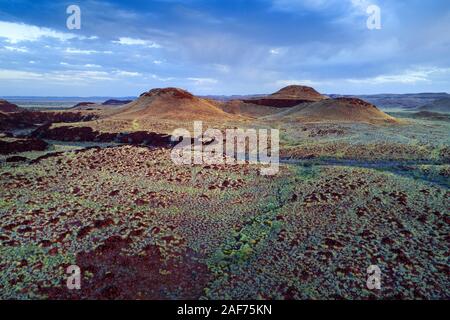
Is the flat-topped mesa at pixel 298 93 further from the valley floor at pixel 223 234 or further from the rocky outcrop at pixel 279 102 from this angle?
the valley floor at pixel 223 234

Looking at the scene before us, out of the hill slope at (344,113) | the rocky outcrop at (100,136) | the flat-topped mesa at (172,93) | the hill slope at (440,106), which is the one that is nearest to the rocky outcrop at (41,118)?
the flat-topped mesa at (172,93)

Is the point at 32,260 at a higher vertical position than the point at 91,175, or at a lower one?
lower

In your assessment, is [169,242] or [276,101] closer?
[169,242]

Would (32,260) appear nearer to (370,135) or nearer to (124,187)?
(124,187)

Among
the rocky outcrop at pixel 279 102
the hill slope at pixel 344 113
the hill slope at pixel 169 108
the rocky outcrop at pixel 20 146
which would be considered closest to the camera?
the rocky outcrop at pixel 20 146

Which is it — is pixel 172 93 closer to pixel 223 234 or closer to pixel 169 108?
pixel 169 108

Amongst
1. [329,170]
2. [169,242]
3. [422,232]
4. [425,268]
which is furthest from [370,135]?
[169,242]

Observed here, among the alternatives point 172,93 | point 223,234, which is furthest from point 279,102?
point 223,234

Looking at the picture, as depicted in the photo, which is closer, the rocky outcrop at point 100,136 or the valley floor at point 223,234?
the valley floor at point 223,234
